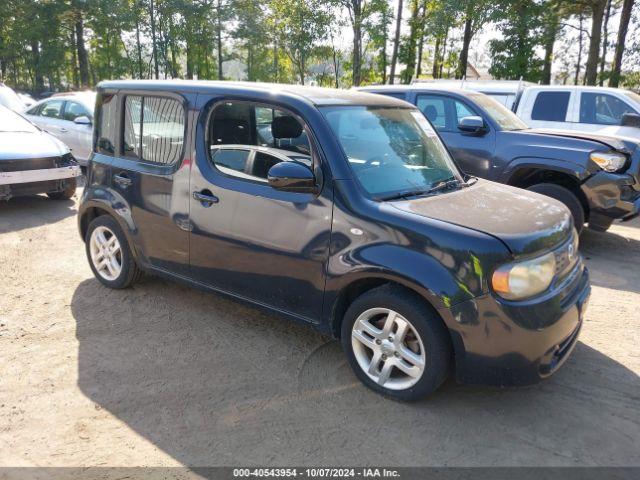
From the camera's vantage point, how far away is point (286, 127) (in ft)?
11.7

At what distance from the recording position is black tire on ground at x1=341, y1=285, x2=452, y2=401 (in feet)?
9.52

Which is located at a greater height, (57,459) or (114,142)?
(114,142)

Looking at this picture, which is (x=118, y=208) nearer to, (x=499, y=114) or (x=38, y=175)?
(x=38, y=175)

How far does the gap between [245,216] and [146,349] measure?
1220 mm

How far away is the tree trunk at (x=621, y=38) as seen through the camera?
20.8m

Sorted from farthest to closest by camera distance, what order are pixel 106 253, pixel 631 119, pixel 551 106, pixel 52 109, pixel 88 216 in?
1. pixel 52 109
2. pixel 551 106
3. pixel 631 119
4. pixel 88 216
5. pixel 106 253

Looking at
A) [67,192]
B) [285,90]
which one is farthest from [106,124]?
[67,192]


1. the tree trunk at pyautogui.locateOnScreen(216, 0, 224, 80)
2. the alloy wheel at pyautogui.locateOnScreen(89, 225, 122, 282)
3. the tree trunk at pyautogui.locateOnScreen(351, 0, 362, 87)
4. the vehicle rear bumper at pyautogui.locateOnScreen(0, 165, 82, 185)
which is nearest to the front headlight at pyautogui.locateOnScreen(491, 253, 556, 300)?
the alloy wheel at pyautogui.locateOnScreen(89, 225, 122, 282)

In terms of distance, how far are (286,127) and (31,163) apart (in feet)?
17.8

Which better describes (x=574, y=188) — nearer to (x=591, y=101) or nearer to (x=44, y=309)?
(x=591, y=101)

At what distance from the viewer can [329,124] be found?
3.30 m

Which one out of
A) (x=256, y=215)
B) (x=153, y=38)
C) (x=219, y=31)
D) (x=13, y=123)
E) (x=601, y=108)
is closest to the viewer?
(x=256, y=215)

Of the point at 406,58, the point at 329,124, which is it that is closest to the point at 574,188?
the point at 329,124

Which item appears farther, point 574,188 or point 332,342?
point 574,188
